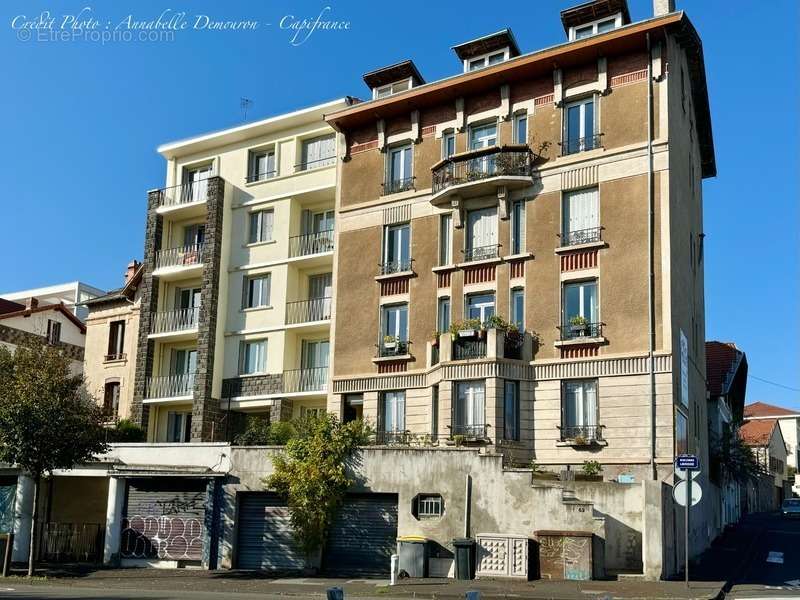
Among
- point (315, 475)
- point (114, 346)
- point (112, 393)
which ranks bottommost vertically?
point (315, 475)

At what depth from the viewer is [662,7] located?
1205 inches

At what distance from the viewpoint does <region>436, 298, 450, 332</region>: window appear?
3089 cm

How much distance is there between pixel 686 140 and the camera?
Answer: 107 ft

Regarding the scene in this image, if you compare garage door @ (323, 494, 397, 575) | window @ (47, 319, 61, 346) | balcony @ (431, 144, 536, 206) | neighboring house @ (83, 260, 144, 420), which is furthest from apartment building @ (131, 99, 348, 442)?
window @ (47, 319, 61, 346)

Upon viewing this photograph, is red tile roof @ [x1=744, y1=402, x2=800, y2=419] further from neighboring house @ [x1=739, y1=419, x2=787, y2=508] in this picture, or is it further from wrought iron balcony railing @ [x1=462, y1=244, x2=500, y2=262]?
wrought iron balcony railing @ [x1=462, y1=244, x2=500, y2=262]

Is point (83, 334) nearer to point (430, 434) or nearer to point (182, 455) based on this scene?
point (182, 455)

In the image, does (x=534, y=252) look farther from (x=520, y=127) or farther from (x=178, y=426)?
(x=178, y=426)

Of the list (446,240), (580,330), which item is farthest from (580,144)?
(580,330)

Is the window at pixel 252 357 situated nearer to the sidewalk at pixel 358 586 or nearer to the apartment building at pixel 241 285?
the apartment building at pixel 241 285

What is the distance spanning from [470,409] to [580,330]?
13.9 ft

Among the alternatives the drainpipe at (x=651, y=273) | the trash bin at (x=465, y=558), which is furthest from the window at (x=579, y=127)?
the trash bin at (x=465, y=558)

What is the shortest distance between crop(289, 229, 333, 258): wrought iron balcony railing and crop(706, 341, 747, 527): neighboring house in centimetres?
1840

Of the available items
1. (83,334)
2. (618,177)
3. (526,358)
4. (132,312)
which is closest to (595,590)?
(526,358)

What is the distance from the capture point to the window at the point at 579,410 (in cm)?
2755
